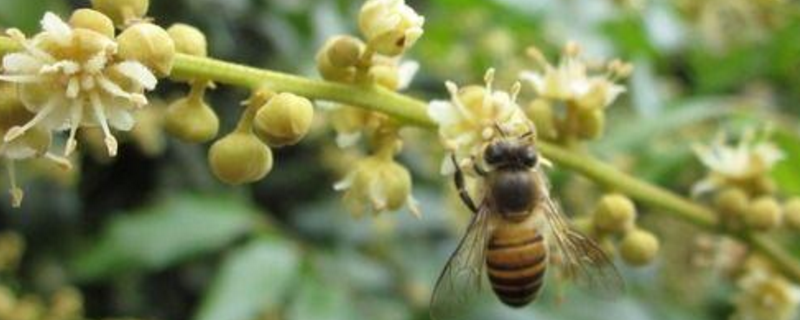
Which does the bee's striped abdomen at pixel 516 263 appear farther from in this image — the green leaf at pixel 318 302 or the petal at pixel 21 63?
the green leaf at pixel 318 302

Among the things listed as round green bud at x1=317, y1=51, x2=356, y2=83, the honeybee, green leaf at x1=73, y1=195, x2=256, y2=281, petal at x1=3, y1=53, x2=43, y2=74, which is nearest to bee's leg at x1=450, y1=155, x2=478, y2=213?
the honeybee

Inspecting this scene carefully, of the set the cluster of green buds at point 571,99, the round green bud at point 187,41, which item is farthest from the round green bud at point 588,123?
the round green bud at point 187,41

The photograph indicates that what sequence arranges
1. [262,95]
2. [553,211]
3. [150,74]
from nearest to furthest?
1. [150,74]
2. [262,95]
3. [553,211]

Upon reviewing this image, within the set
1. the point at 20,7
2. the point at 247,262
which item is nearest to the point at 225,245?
the point at 247,262

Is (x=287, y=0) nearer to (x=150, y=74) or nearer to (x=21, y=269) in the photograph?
(x=21, y=269)

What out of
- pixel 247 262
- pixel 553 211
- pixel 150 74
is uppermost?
pixel 247 262
